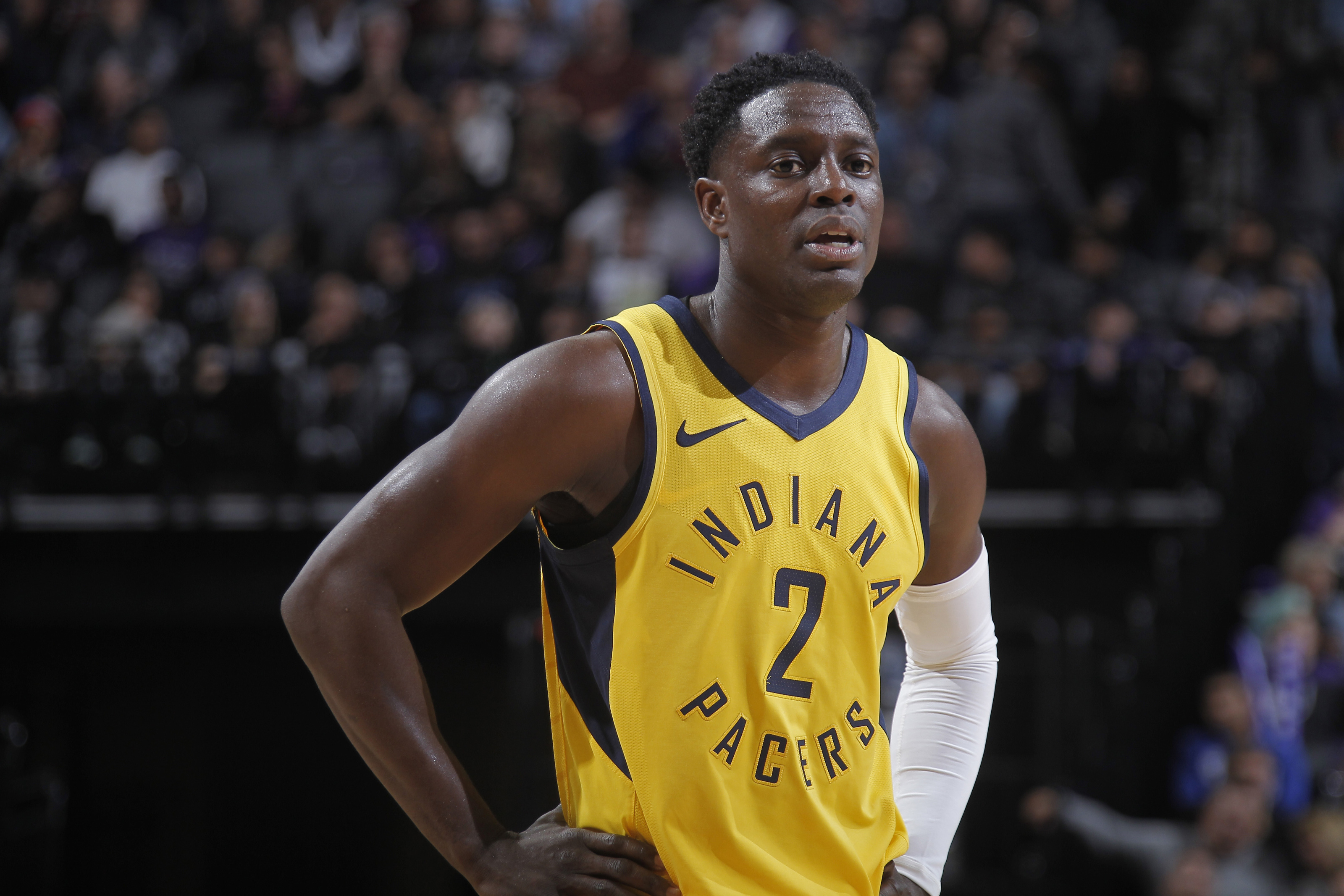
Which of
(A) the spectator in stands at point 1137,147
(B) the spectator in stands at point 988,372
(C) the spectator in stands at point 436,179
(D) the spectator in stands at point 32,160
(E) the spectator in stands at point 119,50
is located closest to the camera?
(B) the spectator in stands at point 988,372

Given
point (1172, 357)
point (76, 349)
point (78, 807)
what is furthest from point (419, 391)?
point (1172, 357)

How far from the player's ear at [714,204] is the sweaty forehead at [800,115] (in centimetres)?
9

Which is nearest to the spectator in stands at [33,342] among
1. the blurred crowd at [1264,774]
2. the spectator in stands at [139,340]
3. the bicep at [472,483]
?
the spectator in stands at [139,340]

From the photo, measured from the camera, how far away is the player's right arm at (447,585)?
1.83 m

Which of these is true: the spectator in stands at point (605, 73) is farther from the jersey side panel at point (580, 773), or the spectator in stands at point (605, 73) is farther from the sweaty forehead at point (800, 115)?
the jersey side panel at point (580, 773)

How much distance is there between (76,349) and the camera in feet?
25.0

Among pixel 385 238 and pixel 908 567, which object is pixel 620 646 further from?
pixel 385 238

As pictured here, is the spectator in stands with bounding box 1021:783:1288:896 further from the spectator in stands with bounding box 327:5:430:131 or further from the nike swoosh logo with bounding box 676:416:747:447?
the spectator in stands with bounding box 327:5:430:131

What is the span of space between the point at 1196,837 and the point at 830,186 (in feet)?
15.6

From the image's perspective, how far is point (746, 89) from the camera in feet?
6.99

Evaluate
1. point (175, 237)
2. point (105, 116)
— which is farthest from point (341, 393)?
point (105, 116)

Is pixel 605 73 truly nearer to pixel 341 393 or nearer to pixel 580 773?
pixel 341 393

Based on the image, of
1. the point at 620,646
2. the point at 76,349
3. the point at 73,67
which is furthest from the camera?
the point at 73,67

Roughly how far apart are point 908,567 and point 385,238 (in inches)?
254
